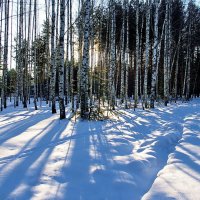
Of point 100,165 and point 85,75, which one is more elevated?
point 85,75

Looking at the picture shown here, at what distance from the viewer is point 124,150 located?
24.1 feet

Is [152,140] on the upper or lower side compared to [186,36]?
lower

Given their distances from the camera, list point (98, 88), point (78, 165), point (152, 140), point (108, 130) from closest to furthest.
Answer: point (78, 165) < point (152, 140) < point (108, 130) < point (98, 88)

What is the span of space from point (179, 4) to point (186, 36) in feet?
12.0

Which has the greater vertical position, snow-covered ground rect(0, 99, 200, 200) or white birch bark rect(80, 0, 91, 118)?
white birch bark rect(80, 0, 91, 118)

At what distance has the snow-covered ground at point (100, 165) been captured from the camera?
4.64 metres

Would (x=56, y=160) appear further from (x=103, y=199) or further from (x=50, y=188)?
(x=103, y=199)

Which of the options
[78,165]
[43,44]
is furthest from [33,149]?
[43,44]

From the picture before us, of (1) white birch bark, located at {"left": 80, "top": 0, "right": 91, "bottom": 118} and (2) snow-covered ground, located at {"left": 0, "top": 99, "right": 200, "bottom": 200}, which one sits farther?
(1) white birch bark, located at {"left": 80, "top": 0, "right": 91, "bottom": 118}

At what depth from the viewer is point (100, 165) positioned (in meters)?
6.00

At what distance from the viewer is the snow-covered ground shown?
4.64 m

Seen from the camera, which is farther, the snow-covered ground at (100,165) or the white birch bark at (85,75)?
the white birch bark at (85,75)

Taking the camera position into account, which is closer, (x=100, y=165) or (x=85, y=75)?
(x=100, y=165)

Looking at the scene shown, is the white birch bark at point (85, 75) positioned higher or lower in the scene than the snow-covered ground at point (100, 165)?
higher
